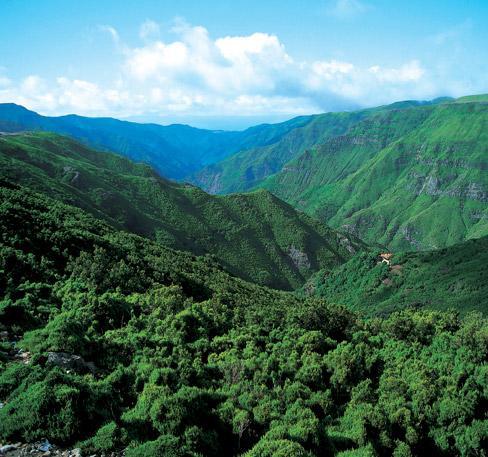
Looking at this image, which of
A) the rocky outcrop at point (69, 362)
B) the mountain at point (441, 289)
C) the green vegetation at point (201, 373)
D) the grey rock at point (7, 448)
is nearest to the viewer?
the grey rock at point (7, 448)

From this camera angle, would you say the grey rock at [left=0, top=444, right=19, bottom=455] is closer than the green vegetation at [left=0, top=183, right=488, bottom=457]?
Yes

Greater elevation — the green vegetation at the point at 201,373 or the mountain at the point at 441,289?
the green vegetation at the point at 201,373

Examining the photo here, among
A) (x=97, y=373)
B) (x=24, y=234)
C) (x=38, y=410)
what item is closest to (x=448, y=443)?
(x=97, y=373)

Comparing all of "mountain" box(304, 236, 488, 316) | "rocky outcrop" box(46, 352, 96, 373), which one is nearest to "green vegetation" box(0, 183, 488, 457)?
"rocky outcrop" box(46, 352, 96, 373)

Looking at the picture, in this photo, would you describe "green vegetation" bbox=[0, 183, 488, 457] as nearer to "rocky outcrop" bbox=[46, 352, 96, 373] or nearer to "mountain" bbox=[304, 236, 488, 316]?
"rocky outcrop" bbox=[46, 352, 96, 373]

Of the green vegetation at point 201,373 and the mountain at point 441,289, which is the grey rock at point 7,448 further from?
the mountain at point 441,289

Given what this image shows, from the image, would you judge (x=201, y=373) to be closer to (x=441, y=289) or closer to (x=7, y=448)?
(x=7, y=448)

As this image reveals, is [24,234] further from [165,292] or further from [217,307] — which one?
[217,307]

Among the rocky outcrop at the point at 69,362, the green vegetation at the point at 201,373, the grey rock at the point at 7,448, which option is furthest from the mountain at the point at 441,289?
the grey rock at the point at 7,448
